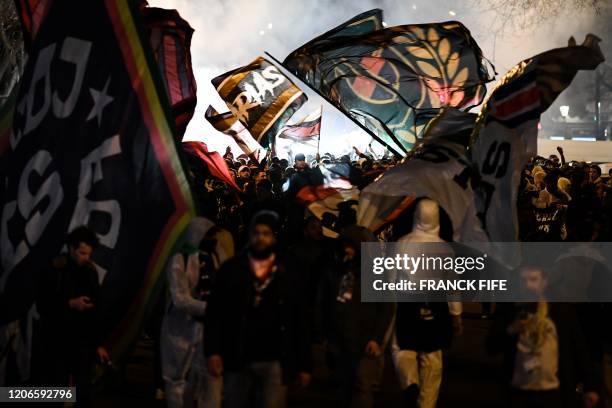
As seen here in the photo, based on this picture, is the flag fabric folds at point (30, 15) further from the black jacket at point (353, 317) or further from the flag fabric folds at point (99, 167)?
the black jacket at point (353, 317)

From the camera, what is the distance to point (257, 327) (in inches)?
219

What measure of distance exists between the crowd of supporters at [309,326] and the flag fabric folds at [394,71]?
2927mm

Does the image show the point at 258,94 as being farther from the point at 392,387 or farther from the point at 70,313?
the point at 70,313

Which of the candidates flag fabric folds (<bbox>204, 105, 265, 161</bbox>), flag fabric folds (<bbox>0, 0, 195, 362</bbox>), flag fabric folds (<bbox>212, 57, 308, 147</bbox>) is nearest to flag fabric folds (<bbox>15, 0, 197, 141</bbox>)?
flag fabric folds (<bbox>0, 0, 195, 362</bbox>)

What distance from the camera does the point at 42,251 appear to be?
22.2 ft

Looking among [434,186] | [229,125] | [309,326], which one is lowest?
[309,326]

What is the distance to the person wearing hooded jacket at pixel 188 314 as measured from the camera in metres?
6.49

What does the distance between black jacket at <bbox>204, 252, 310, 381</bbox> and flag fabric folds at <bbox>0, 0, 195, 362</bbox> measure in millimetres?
1108

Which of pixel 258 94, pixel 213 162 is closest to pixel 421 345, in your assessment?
pixel 213 162

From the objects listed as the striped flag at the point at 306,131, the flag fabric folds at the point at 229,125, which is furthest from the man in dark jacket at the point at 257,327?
the striped flag at the point at 306,131

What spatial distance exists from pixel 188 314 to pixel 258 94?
12866mm

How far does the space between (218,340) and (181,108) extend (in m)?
4.61

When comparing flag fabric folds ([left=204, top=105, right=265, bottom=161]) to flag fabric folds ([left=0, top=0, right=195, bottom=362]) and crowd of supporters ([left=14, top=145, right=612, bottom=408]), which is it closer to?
crowd of supporters ([left=14, top=145, right=612, bottom=408])

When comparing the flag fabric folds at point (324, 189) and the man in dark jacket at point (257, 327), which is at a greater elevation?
the flag fabric folds at point (324, 189)
